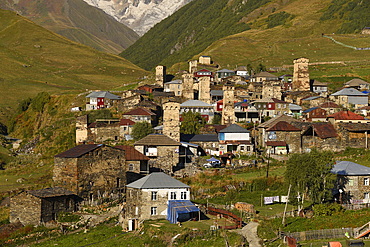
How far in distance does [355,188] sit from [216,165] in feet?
60.2

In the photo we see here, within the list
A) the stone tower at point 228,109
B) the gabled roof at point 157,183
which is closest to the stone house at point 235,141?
the stone tower at point 228,109

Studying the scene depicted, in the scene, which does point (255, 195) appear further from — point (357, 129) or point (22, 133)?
point (22, 133)

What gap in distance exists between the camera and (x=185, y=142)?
64500 millimetres

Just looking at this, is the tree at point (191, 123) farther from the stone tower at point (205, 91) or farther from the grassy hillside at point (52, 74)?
the grassy hillside at point (52, 74)

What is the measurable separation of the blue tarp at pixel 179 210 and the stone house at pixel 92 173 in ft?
34.2

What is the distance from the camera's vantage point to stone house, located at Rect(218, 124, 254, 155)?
64125mm

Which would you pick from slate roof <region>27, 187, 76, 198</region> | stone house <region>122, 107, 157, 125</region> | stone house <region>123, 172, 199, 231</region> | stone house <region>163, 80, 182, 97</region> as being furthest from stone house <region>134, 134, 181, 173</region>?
stone house <region>163, 80, 182, 97</region>

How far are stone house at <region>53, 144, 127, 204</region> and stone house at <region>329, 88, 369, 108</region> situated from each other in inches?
1886

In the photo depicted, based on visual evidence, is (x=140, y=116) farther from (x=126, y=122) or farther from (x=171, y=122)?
(x=171, y=122)

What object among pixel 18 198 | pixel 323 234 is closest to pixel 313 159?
pixel 323 234

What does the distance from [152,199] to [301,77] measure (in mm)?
66622

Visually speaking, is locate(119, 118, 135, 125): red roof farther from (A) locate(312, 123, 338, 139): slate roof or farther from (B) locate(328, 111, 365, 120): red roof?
(B) locate(328, 111, 365, 120): red roof

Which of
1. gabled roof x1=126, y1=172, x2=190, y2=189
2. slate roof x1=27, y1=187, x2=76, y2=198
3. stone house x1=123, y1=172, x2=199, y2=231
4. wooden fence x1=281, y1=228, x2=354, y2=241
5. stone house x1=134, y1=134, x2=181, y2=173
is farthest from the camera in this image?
stone house x1=134, y1=134, x2=181, y2=173

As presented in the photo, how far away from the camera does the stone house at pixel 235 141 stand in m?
64.1
